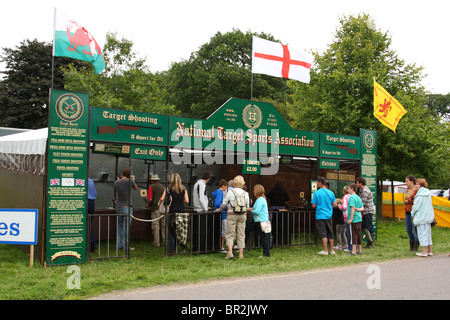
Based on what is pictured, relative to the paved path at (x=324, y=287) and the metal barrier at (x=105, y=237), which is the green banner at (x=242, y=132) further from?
the paved path at (x=324, y=287)

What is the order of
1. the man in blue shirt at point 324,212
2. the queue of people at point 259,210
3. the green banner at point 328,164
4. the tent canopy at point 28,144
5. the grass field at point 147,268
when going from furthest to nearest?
the green banner at point 328,164, the man in blue shirt at point 324,212, the queue of people at point 259,210, the tent canopy at point 28,144, the grass field at point 147,268

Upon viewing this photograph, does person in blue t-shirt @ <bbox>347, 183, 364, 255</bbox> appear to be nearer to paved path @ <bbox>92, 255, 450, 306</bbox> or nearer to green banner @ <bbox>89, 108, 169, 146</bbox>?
paved path @ <bbox>92, 255, 450, 306</bbox>

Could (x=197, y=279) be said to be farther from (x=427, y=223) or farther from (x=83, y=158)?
(x=427, y=223)

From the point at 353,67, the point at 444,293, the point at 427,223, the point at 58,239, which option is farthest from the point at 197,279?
the point at 353,67

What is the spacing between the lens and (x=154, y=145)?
973cm

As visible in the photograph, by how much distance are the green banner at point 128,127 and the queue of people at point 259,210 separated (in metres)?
1.04

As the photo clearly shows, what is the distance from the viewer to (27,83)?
30.6 metres

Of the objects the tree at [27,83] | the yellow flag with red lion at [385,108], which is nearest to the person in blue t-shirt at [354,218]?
the yellow flag with red lion at [385,108]

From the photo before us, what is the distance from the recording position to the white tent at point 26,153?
9.05 m

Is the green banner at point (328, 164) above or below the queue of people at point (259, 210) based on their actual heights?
above

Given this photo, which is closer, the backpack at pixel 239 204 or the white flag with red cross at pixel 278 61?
the backpack at pixel 239 204

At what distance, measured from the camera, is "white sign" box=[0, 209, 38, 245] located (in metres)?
8.42
